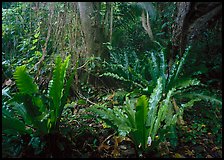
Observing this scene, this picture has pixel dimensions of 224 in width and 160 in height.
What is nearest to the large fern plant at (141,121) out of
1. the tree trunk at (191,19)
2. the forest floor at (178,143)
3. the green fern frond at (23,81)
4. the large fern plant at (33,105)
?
the forest floor at (178,143)

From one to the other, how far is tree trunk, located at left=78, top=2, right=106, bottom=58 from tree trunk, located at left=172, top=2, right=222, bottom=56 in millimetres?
1311

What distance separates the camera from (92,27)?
396 centimetres

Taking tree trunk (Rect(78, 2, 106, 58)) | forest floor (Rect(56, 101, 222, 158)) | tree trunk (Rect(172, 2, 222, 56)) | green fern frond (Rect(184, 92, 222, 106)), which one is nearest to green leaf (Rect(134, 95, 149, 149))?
forest floor (Rect(56, 101, 222, 158))

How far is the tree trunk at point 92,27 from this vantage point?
3861mm

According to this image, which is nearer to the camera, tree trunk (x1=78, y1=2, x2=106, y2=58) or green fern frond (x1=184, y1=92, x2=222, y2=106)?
green fern frond (x1=184, y1=92, x2=222, y2=106)

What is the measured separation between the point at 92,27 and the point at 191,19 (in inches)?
64.0

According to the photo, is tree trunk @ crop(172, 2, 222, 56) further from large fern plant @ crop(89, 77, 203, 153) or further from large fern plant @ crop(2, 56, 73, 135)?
large fern plant @ crop(2, 56, 73, 135)

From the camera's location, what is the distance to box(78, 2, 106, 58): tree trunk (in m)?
3.86

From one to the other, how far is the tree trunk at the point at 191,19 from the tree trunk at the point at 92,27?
1.31 m

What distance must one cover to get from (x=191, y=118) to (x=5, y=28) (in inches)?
139

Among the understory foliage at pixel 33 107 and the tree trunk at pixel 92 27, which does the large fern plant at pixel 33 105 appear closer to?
the understory foliage at pixel 33 107

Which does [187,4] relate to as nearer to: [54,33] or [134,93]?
[134,93]

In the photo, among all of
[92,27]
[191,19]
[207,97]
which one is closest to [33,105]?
[207,97]

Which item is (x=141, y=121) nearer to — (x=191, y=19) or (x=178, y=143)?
(x=178, y=143)
